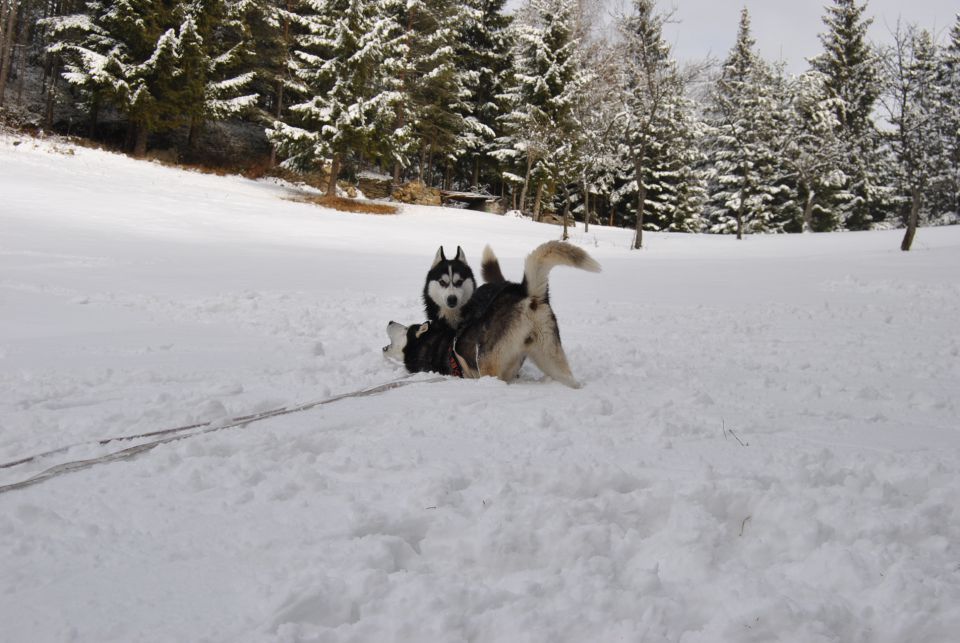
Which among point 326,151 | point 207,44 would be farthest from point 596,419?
point 207,44

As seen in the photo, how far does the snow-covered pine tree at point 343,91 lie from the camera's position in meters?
25.5

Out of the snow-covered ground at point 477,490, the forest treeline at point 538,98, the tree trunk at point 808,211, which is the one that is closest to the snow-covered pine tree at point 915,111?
the forest treeline at point 538,98

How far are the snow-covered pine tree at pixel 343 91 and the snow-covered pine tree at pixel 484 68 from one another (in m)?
8.01

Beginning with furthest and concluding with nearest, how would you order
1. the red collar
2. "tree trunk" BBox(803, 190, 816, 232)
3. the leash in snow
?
"tree trunk" BBox(803, 190, 816, 232) < the red collar < the leash in snow

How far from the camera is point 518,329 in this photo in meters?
4.45

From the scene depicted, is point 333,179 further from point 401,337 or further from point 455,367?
point 455,367

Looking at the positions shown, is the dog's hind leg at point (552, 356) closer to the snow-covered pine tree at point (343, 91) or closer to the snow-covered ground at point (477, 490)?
the snow-covered ground at point (477, 490)

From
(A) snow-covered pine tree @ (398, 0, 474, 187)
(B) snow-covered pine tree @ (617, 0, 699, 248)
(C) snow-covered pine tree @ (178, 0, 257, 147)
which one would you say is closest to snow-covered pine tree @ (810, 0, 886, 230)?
(B) snow-covered pine tree @ (617, 0, 699, 248)

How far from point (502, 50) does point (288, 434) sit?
37592mm

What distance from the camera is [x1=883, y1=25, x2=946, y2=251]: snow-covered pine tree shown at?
17922 millimetres

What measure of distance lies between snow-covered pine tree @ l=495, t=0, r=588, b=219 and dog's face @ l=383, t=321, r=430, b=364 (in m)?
26.9

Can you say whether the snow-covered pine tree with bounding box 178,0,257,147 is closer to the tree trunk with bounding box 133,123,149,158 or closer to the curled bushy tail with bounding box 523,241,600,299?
the tree trunk with bounding box 133,123,149,158

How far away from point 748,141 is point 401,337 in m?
34.2

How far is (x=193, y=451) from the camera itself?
273cm
